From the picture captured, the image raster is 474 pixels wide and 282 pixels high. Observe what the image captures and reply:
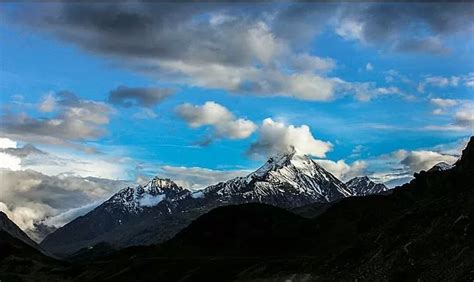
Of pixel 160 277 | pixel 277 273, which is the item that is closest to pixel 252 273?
pixel 277 273

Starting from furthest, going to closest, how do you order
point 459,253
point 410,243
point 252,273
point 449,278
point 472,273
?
point 252,273, point 410,243, point 459,253, point 449,278, point 472,273

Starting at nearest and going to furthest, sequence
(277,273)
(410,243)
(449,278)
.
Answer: (449,278) < (410,243) < (277,273)

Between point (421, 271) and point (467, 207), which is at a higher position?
point (467, 207)

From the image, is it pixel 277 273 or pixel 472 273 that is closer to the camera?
pixel 472 273

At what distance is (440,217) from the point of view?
111m

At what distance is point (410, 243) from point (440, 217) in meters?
10.4

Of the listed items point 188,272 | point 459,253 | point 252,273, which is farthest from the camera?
point 188,272

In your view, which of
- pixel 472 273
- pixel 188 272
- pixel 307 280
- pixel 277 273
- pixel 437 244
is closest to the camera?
pixel 472 273

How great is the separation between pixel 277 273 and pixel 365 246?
25526mm

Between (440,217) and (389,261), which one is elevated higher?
(440,217)

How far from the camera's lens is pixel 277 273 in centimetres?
13925

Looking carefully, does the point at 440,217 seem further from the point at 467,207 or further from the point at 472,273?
the point at 472,273

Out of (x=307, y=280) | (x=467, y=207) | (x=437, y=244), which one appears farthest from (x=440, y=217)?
(x=307, y=280)

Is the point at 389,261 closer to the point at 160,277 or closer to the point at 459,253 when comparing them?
the point at 459,253
